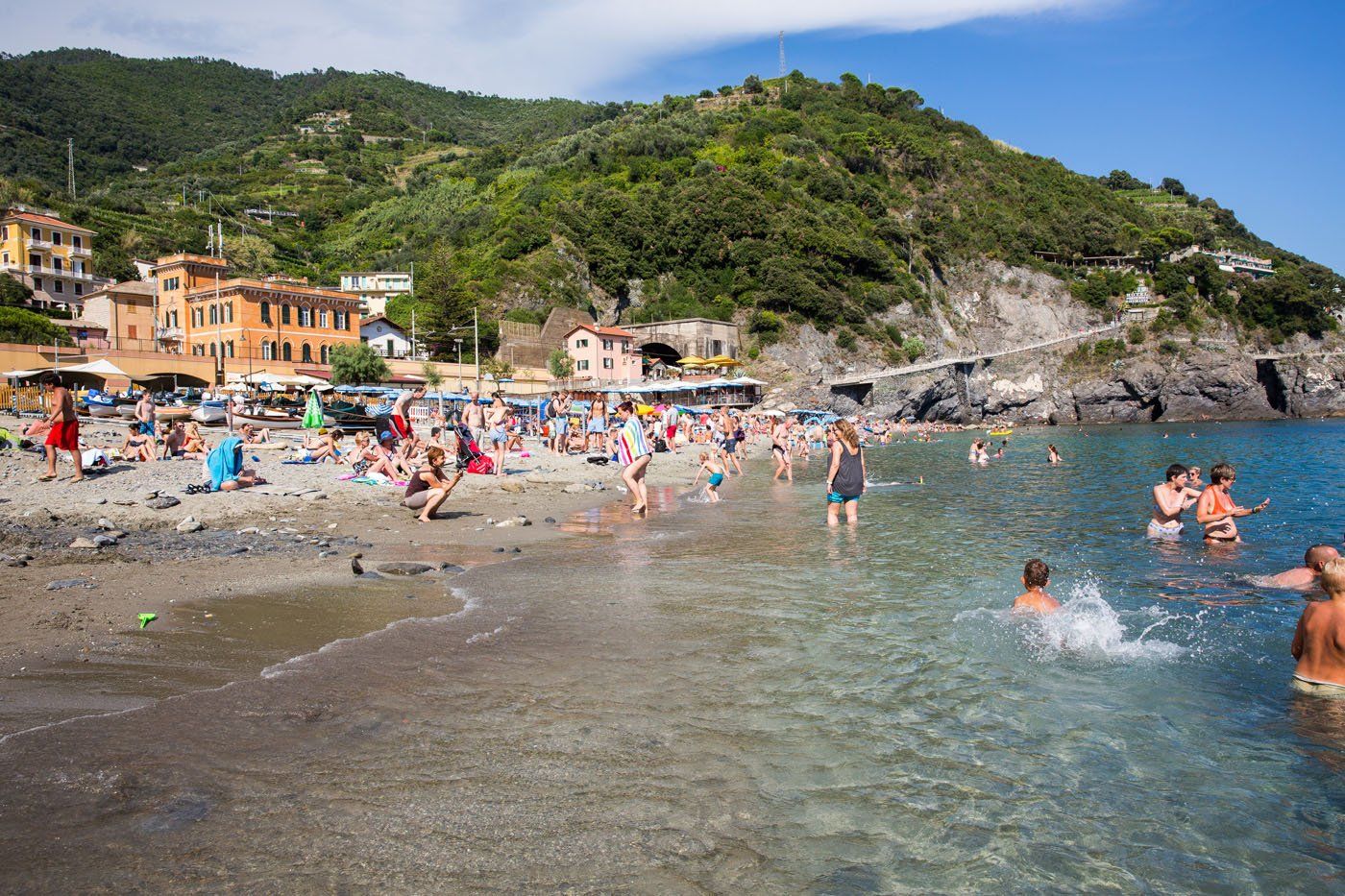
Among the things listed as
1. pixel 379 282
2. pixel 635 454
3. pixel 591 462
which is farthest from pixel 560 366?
pixel 635 454

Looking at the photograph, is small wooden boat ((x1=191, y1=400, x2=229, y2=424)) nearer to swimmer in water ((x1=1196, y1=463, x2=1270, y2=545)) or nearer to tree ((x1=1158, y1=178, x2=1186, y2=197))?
swimmer in water ((x1=1196, y1=463, x2=1270, y2=545))

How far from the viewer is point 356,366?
4597 cm

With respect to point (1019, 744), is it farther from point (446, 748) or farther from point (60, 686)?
point (60, 686)

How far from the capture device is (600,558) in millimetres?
9094

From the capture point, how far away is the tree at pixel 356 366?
45.9 m

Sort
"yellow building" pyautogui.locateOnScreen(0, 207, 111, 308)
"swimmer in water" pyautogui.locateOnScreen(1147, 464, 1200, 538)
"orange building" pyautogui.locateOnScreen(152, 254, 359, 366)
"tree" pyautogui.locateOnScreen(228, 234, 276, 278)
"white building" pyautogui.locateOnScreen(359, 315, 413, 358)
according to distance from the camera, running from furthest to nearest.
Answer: "tree" pyautogui.locateOnScreen(228, 234, 276, 278) < "yellow building" pyautogui.locateOnScreen(0, 207, 111, 308) < "white building" pyautogui.locateOnScreen(359, 315, 413, 358) < "orange building" pyautogui.locateOnScreen(152, 254, 359, 366) < "swimmer in water" pyautogui.locateOnScreen(1147, 464, 1200, 538)

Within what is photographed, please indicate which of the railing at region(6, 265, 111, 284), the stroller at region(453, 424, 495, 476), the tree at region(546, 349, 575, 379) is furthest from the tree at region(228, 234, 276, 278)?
the stroller at region(453, 424, 495, 476)

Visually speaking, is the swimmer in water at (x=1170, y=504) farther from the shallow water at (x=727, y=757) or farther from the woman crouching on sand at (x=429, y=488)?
the woman crouching on sand at (x=429, y=488)

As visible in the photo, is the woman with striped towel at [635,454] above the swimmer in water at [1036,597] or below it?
above

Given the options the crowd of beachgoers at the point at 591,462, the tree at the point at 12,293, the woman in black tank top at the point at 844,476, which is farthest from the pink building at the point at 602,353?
the woman in black tank top at the point at 844,476

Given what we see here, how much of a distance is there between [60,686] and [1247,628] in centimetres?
838

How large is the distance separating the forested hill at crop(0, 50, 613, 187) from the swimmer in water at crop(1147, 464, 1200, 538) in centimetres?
11734

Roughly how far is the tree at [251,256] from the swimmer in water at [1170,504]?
75.0 metres

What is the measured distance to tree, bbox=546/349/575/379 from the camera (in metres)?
56.9
